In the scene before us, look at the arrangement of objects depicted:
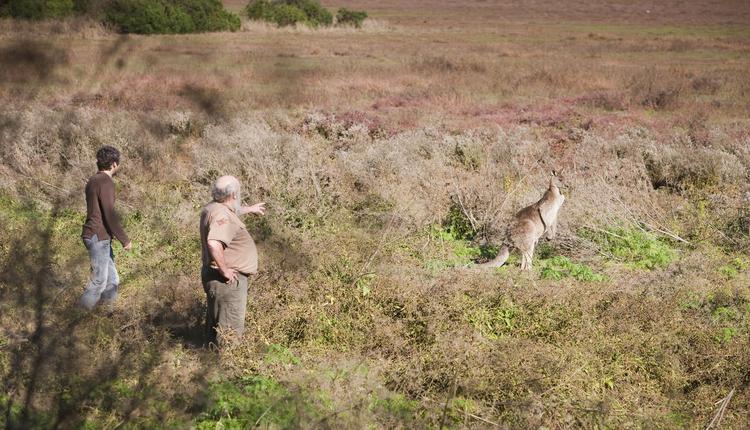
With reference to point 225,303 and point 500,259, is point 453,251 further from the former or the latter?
point 225,303

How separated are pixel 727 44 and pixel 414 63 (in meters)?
20.2

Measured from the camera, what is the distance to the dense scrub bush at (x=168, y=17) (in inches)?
1400

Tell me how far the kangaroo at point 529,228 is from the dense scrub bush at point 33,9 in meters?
34.5

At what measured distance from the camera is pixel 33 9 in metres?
35.1

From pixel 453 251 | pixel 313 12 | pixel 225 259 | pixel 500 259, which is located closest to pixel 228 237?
pixel 225 259

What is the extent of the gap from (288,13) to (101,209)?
41076mm

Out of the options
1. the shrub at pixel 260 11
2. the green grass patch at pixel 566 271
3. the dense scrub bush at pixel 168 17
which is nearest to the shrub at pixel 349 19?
the shrub at pixel 260 11

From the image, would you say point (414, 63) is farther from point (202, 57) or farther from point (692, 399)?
point (692, 399)

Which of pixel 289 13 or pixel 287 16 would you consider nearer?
pixel 287 16

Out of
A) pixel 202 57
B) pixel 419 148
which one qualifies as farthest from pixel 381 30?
pixel 419 148

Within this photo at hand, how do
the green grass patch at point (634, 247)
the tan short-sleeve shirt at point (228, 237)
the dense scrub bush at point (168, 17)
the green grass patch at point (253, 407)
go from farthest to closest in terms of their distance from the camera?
the dense scrub bush at point (168, 17)
the green grass patch at point (634, 247)
the tan short-sleeve shirt at point (228, 237)
the green grass patch at point (253, 407)

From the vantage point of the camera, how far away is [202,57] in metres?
28.4

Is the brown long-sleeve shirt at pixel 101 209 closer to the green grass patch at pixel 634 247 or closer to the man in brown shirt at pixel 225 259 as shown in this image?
the man in brown shirt at pixel 225 259

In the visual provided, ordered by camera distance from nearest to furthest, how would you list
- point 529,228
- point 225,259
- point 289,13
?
1. point 225,259
2. point 529,228
3. point 289,13
